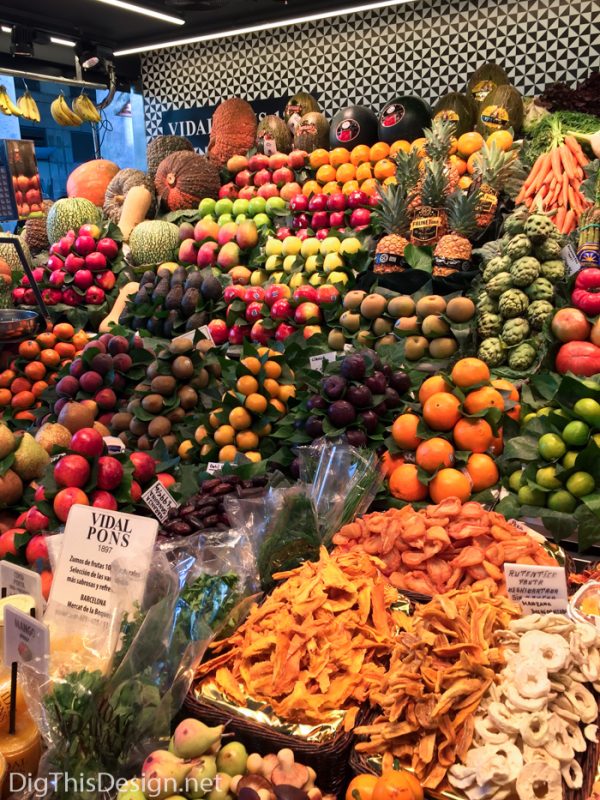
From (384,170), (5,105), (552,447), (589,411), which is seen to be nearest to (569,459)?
(552,447)

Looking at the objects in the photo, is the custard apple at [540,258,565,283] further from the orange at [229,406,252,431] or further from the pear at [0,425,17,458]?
the pear at [0,425,17,458]

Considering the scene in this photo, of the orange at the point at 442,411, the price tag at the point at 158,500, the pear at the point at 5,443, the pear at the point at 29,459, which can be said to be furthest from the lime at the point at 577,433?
the pear at the point at 5,443

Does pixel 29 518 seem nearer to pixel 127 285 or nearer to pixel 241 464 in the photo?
pixel 241 464

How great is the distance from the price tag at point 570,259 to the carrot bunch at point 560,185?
1.64 feet

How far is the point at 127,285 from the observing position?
4.54 metres

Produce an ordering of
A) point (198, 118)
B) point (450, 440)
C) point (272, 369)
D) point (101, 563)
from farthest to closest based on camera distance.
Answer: point (198, 118) → point (272, 369) → point (450, 440) → point (101, 563)

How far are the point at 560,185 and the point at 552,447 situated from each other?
205 centimetres

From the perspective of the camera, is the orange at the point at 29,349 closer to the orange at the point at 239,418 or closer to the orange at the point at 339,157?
the orange at the point at 239,418

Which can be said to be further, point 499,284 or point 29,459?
point 499,284

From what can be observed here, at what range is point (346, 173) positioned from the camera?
4551 millimetres

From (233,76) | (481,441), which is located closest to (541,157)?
(481,441)

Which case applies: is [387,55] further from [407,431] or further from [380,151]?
[407,431]

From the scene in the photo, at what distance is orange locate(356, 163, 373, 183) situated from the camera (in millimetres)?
4477

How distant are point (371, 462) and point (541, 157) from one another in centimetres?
253
